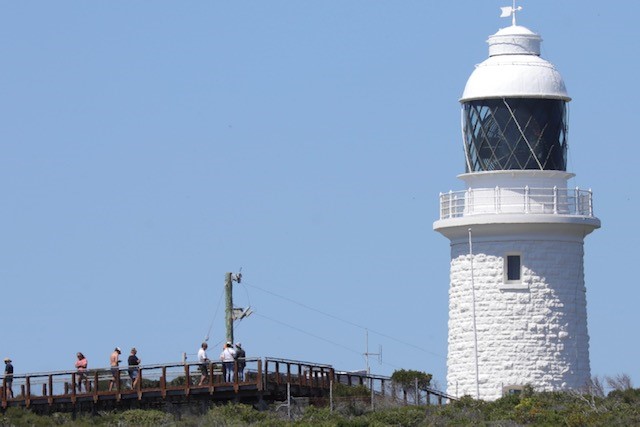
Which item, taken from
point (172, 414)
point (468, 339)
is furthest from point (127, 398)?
point (468, 339)

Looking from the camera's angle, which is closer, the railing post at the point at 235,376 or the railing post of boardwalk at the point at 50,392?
the railing post at the point at 235,376

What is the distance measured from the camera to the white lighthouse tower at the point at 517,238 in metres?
76.4

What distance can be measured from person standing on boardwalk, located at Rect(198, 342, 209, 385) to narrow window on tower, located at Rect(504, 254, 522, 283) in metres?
7.47

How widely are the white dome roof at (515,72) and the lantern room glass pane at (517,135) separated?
22 centimetres

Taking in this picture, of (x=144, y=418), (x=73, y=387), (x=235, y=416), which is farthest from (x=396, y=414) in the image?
(x=73, y=387)

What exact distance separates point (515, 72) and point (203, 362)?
10.3 meters

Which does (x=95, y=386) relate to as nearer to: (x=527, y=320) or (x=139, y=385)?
(x=139, y=385)

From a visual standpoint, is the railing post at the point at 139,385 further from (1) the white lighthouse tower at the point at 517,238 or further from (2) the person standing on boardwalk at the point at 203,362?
(1) the white lighthouse tower at the point at 517,238

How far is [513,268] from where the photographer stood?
76750 millimetres

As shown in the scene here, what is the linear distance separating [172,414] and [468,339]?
805 centimetres

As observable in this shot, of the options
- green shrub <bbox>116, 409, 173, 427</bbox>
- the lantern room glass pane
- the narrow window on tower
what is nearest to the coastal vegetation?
green shrub <bbox>116, 409, 173, 427</bbox>

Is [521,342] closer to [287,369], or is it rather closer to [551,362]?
[551,362]

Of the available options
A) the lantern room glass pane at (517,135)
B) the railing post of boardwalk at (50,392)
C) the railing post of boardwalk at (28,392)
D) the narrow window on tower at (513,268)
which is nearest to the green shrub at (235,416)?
the railing post of boardwalk at (50,392)

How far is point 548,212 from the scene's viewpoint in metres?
76.6
